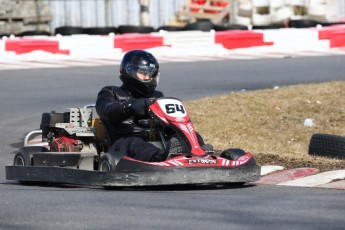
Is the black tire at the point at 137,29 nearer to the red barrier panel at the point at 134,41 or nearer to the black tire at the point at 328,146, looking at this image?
the red barrier panel at the point at 134,41

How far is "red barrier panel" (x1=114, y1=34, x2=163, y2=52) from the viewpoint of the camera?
734 inches

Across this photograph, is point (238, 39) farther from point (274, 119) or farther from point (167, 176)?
point (167, 176)

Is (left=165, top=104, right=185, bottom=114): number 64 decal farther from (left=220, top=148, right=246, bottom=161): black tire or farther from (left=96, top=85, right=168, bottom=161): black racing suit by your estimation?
(left=220, top=148, right=246, bottom=161): black tire

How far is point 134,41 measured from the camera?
1866cm

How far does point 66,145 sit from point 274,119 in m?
4.15

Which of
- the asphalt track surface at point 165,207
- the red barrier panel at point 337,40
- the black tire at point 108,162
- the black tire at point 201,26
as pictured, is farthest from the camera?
the black tire at point 201,26

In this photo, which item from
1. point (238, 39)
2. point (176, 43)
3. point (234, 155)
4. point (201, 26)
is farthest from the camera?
point (201, 26)

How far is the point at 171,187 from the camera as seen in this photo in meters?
7.27

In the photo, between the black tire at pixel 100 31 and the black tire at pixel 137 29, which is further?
the black tire at pixel 100 31

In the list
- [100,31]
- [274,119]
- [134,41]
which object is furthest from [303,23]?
[274,119]

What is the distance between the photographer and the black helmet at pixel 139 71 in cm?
765

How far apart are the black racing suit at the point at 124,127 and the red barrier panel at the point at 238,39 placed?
11796 millimetres

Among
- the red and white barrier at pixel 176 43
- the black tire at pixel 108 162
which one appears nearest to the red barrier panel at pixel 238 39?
the red and white barrier at pixel 176 43

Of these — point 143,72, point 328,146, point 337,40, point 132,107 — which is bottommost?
point 337,40
